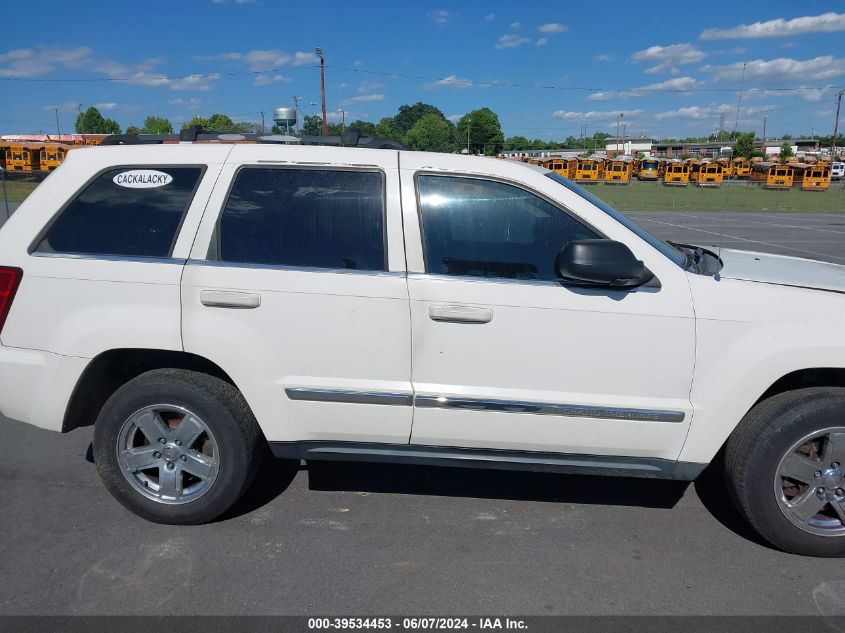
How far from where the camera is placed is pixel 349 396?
3.21 meters

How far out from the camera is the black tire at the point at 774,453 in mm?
3043

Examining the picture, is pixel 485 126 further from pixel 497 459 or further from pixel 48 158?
pixel 497 459

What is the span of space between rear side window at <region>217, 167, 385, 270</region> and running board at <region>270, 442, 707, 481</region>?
0.92 meters

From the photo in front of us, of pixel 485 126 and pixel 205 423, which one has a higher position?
pixel 485 126

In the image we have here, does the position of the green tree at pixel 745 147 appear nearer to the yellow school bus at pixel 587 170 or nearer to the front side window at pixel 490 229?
the yellow school bus at pixel 587 170

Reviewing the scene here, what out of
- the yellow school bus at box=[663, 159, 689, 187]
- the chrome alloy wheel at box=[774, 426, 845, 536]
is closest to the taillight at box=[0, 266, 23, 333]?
the chrome alloy wheel at box=[774, 426, 845, 536]

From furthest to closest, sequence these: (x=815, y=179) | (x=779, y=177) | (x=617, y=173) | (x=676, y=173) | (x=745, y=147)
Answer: (x=745, y=147), (x=676, y=173), (x=617, y=173), (x=779, y=177), (x=815, y=179)

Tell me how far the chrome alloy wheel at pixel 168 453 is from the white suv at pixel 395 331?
0.4 inches

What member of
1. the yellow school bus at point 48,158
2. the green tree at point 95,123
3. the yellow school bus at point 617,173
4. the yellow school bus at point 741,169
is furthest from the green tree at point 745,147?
the green tree at point 95,123

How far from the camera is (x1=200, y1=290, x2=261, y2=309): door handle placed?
3158 millimetres

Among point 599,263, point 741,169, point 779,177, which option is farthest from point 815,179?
point 599,263

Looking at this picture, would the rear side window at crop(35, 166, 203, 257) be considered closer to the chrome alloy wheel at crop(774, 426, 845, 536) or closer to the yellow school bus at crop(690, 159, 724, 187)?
the chrome alloy wheel at crop(774, 426, 845, 536)

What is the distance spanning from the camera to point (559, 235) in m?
3.24

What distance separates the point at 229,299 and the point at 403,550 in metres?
1.48
